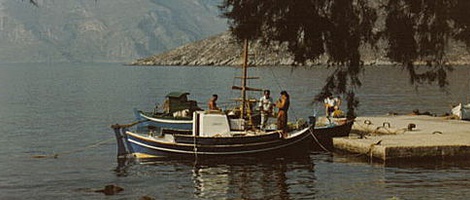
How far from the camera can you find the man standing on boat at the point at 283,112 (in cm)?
3400

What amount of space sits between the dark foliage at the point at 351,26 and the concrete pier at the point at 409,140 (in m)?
19.6

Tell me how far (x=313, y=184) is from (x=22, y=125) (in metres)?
41.4

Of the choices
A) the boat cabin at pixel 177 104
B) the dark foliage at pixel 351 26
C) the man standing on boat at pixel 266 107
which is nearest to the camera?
the dark foliage at pixel 351 26

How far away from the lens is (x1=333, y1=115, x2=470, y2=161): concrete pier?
31.6 m

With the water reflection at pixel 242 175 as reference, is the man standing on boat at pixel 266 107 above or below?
above

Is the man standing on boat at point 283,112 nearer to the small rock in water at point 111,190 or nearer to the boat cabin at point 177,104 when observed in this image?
the small rock in water at point 111,190

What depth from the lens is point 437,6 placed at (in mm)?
11602

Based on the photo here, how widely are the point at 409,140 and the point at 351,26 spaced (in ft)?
74.6

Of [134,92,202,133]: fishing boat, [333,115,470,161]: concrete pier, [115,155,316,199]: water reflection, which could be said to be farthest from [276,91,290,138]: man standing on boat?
[134,92,202,133]: fishing boat

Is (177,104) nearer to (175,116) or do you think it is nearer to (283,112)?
(175,116)

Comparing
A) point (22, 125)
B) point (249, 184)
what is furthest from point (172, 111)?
point (249, 184)

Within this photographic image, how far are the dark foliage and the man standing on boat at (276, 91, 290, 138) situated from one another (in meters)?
21.4

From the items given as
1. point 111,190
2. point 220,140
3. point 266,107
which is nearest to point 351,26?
point 111,190

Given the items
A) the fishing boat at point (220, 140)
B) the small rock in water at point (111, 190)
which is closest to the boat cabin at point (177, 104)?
the fishing boat at point (220, 140)
